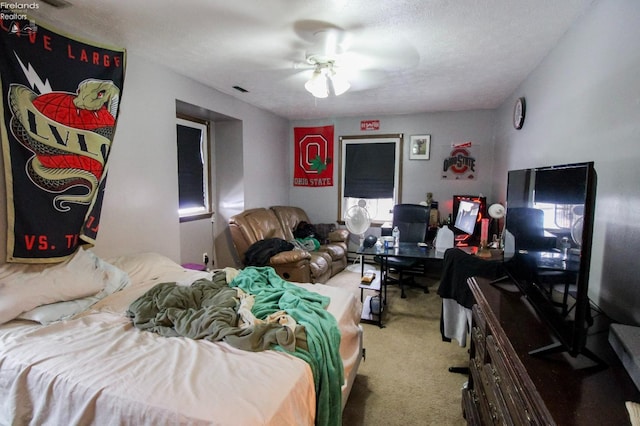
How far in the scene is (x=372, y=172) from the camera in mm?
5180

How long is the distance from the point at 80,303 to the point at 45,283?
217mm

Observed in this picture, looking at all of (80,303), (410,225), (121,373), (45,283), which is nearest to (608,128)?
(121,373)

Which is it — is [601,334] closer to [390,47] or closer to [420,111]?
[390,47]

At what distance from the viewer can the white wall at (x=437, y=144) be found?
4.60 metres

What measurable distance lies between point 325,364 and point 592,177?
4.07 feet

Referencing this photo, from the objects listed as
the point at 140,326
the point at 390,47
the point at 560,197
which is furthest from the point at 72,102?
the point at 560,197

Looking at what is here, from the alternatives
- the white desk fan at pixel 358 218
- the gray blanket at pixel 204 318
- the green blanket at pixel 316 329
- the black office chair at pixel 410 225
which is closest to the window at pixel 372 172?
the black office chair at pixel 410 225

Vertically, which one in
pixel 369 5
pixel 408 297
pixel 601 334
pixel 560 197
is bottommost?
pixel 408 297

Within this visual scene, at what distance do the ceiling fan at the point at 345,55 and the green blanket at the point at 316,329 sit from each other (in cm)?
176

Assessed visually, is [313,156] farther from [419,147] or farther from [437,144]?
[437,144]

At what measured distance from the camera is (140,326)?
1619mm

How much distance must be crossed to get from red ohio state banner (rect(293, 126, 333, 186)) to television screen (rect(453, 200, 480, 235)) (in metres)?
2.23

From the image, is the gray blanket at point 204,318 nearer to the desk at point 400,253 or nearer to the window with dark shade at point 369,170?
the desk at point 400,253

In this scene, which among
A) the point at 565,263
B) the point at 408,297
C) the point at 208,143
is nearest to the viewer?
the point at 565,263
